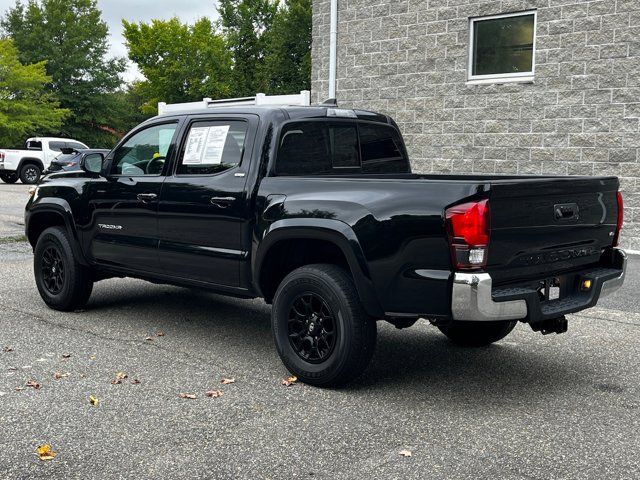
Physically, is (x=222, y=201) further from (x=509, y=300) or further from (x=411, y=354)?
(x=509, y=300)

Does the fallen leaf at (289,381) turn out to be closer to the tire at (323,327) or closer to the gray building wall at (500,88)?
the tire at (323,327)

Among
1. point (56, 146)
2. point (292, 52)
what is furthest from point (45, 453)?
point (292, 52)

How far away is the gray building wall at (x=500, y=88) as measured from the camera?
11.8 m

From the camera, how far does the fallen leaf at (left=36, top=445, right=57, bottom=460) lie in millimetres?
3910

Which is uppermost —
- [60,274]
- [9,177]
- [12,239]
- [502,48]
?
[502,48]

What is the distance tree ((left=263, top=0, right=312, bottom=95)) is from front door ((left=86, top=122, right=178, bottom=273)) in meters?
47.7

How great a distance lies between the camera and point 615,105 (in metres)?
11.8

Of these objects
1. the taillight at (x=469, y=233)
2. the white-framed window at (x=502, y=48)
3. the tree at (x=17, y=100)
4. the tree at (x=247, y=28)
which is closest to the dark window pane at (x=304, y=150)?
the taillight at (x=469, y=233)

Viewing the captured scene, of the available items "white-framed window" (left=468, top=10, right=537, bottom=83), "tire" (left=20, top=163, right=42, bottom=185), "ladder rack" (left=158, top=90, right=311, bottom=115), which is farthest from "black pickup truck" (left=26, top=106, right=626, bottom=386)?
"tire" (left=20, top=163, right=42, bottom=185)

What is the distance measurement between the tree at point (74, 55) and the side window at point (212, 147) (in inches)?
2063

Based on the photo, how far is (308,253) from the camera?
5523 millimetres

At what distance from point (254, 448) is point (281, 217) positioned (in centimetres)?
177

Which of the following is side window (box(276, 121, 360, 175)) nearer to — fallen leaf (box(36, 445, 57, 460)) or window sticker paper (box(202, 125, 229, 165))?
window sticker paper (box(202, 125, 229, 165))

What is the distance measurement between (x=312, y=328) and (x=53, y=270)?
335 cm
